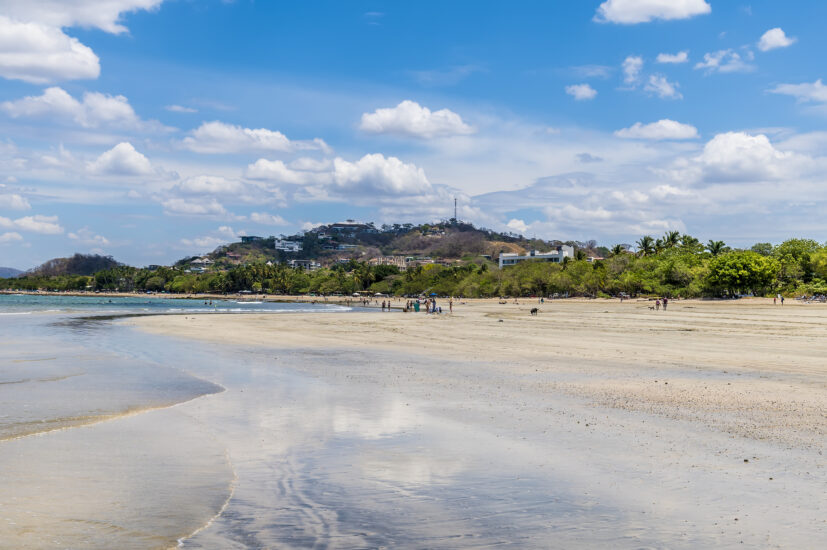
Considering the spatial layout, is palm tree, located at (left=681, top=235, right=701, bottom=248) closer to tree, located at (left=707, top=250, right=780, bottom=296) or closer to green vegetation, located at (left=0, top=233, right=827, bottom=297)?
green vegetation, located at (left=0, top=233, right=827, bottom=297)

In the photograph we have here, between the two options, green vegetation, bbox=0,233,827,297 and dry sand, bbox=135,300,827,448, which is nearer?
dry sand, bbox=135,300,827,448

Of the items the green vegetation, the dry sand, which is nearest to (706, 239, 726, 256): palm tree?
the green vegetation

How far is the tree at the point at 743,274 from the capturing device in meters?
87.3

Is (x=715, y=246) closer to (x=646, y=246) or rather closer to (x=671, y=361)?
(x=646, y=246)

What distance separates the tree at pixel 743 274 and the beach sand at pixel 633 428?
65.4 metres

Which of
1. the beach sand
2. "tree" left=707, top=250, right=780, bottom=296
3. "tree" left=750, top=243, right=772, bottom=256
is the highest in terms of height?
"tree" left=750, top=243, right=772, bottom=256

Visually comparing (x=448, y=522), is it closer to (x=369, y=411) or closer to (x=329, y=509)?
(x=329, y=509)

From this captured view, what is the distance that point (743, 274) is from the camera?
8681 centimetres

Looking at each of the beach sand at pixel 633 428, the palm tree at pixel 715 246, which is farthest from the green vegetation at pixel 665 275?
the beach sand at pixel 633 428

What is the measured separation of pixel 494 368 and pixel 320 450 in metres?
12.4

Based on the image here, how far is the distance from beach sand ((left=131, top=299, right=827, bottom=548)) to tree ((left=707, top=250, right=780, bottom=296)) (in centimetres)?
6539

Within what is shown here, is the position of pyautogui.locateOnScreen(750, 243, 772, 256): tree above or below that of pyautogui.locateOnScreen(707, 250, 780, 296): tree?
above

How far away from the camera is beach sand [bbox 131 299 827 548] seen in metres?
7.59

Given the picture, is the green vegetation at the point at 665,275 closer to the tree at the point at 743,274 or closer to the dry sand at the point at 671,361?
the tree at the point at 743,274
